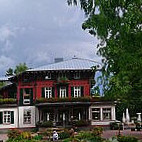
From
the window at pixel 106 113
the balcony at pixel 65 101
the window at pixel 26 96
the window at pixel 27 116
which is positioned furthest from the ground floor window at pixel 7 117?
the window at pixel 106 113

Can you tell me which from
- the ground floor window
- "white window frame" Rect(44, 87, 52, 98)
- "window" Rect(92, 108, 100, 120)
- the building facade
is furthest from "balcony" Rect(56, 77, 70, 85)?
the ground floor window

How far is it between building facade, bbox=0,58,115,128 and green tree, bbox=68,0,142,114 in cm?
3050

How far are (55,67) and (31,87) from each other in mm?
3985

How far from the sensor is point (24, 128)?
153ft

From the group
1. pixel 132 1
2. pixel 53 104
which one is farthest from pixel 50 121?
pixel 132 1

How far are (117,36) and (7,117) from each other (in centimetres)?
3466

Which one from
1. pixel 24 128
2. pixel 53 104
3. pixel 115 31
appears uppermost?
pixel 115 31

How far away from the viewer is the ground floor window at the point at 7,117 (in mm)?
46906

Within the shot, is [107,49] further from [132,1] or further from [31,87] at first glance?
→ [31,87]

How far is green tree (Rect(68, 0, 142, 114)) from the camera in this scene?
12857 mm

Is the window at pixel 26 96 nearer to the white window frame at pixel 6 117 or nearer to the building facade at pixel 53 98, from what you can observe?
the building facade at pixel 53 98

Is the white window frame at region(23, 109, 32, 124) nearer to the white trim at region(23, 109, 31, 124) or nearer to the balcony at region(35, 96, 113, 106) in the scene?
the white trim at region(23, 109, 31, 124)

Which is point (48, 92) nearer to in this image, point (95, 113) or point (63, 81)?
point (63, 81)

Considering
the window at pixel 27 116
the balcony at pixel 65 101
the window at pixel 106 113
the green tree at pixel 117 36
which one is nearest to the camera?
the green tree at pixel 117 36
